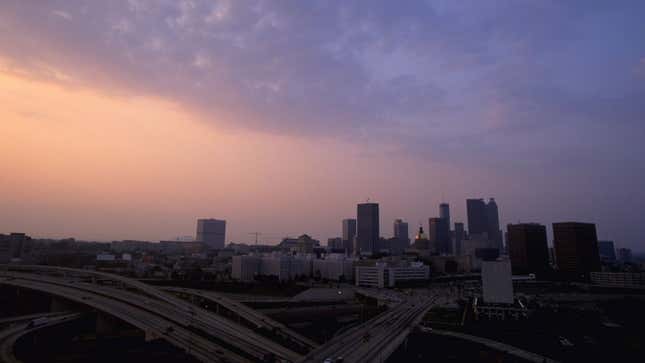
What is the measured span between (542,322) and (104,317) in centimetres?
6278

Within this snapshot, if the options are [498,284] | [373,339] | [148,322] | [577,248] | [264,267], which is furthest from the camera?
[577,248]

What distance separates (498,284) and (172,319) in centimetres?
5643

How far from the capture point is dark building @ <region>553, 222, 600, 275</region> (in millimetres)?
166750

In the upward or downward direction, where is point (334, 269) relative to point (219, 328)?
upward

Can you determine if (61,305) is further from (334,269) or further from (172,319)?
(334,269)

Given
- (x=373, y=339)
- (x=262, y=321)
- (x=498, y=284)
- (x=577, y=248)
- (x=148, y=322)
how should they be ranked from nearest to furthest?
(x=148, y=322) < (x=373, y=339) < (x=262, y=321) < (x=498, y=284) < (x=577, y=248)

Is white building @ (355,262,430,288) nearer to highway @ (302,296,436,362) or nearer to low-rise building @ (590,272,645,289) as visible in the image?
highway @ (302,296,436,362)

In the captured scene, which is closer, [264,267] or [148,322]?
[148,322]

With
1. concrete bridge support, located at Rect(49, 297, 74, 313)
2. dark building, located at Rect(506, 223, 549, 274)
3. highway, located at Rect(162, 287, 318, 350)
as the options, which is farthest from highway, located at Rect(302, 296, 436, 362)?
dark building, located at Rect(506, 223, 549, 274)

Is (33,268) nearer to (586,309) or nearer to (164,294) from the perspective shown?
(164,294)

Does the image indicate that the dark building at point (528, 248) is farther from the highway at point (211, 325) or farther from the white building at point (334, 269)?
the highway at point (211, 325)

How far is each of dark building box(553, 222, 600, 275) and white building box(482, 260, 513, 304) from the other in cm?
11437

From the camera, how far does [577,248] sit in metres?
169

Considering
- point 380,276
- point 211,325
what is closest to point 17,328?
point 211,325
